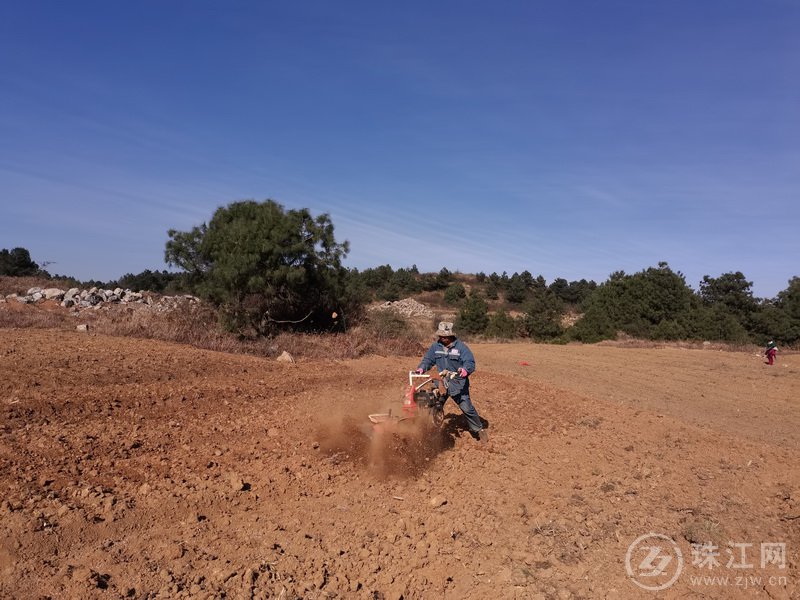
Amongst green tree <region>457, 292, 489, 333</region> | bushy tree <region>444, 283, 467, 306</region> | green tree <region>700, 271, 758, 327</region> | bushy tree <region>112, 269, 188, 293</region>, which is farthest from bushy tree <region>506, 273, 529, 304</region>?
bushy tree <region>112, 269, 188, 293</region>

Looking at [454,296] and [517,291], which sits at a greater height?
[517,291]

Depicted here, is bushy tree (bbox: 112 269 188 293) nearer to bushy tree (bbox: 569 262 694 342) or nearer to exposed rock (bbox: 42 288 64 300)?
exposed rock (bbox: 42 288 64 300)

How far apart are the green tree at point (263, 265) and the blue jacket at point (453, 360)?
10045 mm

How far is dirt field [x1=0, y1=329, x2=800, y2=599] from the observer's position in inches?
168

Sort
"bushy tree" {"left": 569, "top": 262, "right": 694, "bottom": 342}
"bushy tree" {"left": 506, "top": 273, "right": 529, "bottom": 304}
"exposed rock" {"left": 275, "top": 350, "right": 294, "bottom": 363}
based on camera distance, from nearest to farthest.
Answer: "exposed rock" {"left": 275, "top": 350, "right": 294, "bottom": 363}
"bushy tree" {"left": 569, "top": 262, "right": 694, "bottom": 342}
"bushy tree" {"left": 506, "top": 273, "right": 529, "bottom": 304}

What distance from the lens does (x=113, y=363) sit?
1057 centimetres

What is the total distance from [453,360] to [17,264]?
116 feet

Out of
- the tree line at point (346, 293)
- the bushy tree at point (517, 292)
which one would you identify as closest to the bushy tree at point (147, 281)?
the tree line at point (346, 293)

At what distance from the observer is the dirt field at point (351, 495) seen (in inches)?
168

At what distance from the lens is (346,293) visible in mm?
20625

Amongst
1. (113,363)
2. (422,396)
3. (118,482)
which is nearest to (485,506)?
(422,396)

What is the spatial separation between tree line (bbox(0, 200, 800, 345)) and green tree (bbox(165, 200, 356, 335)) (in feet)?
0.11

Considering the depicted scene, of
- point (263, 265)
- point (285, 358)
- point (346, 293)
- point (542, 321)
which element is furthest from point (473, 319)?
point (285, 358)

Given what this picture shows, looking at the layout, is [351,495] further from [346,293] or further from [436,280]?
[436,280]
